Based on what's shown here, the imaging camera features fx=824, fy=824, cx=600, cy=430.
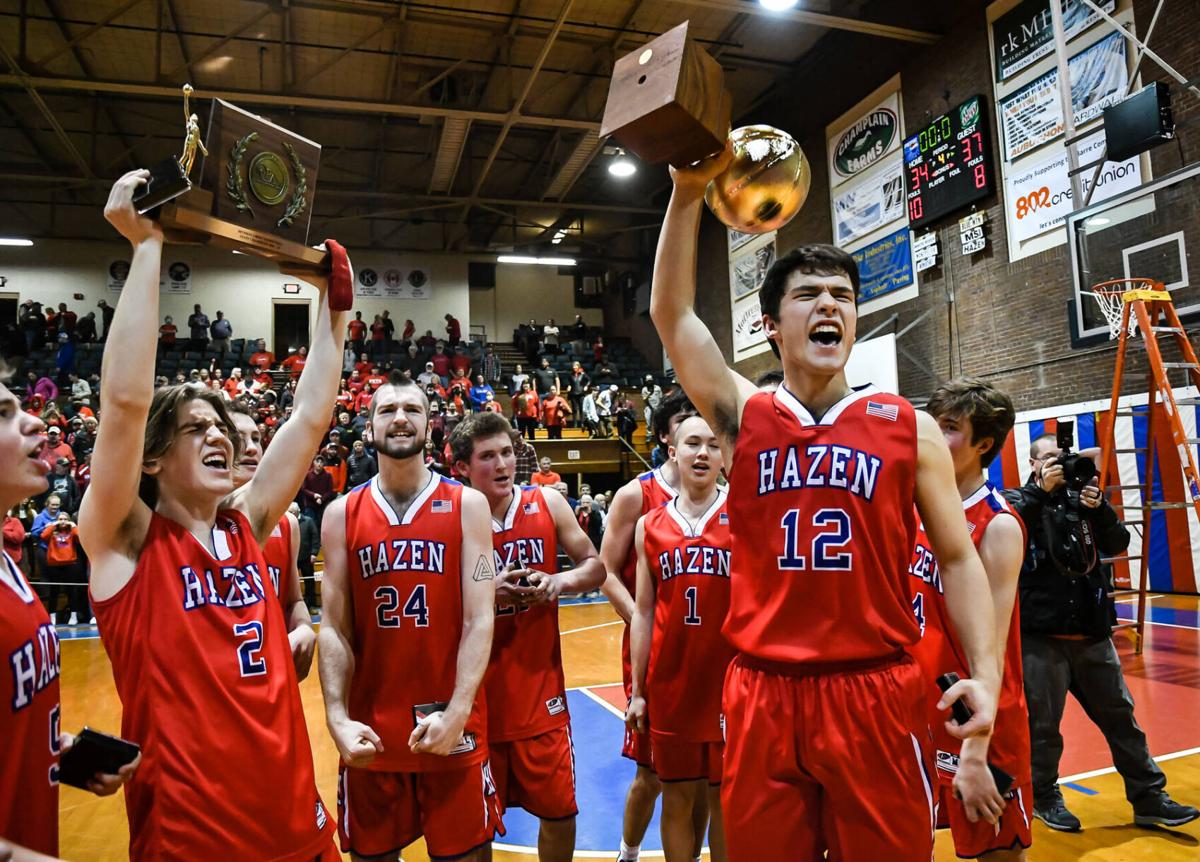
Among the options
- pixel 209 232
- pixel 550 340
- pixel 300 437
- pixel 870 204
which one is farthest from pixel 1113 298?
pixel 550 340

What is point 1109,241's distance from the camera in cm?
961

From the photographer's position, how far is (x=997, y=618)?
273 cm

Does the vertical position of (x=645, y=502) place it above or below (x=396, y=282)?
below

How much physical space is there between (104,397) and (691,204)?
162cm

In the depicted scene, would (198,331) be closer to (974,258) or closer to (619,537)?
(974,258)

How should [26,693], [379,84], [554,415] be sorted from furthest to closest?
[554,415] < [379,84] < [26,693]

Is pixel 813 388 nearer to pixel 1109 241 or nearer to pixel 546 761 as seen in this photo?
pixel 546 761

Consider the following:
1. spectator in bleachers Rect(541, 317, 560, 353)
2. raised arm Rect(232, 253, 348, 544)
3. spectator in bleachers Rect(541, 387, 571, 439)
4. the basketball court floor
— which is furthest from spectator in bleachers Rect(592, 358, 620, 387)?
raised arm Rect(232, 253, 348, 544)

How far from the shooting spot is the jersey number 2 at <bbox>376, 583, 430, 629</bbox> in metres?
3.08

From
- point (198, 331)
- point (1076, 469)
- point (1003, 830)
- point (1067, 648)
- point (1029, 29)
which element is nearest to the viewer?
point (1003, 830)

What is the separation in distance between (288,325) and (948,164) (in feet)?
66.8

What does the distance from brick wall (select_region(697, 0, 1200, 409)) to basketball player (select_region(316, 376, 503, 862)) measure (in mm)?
11060

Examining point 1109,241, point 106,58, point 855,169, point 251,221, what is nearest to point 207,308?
point 106,58

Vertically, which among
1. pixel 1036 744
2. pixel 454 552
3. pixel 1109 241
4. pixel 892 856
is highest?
pixel 1109 241
